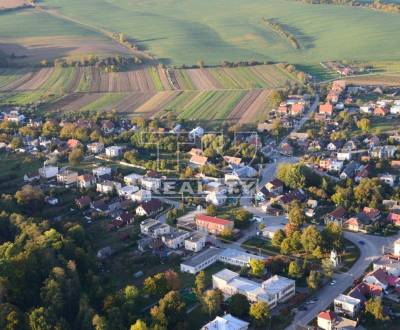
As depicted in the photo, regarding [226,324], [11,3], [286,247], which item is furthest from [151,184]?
[11,3]

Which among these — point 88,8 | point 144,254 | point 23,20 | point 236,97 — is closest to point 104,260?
point 144,254

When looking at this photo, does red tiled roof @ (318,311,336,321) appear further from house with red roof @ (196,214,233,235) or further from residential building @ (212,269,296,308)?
house with red roof @ (196,214,233,235)

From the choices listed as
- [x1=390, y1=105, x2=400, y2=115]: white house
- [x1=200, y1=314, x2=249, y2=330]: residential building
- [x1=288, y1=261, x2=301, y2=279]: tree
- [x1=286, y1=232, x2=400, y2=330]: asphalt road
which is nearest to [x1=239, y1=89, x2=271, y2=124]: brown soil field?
[x1=390, y1=105, x2=400, y2=115]: white house

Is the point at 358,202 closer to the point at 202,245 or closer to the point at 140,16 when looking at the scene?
the point at 202,245

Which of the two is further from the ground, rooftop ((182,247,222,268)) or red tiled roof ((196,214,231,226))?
red tiled roof ((196,214,231,226))

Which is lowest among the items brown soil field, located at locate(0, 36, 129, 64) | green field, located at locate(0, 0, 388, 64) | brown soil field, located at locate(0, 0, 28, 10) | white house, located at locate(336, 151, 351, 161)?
white house, located at locate(336, 151, 351, 161)
